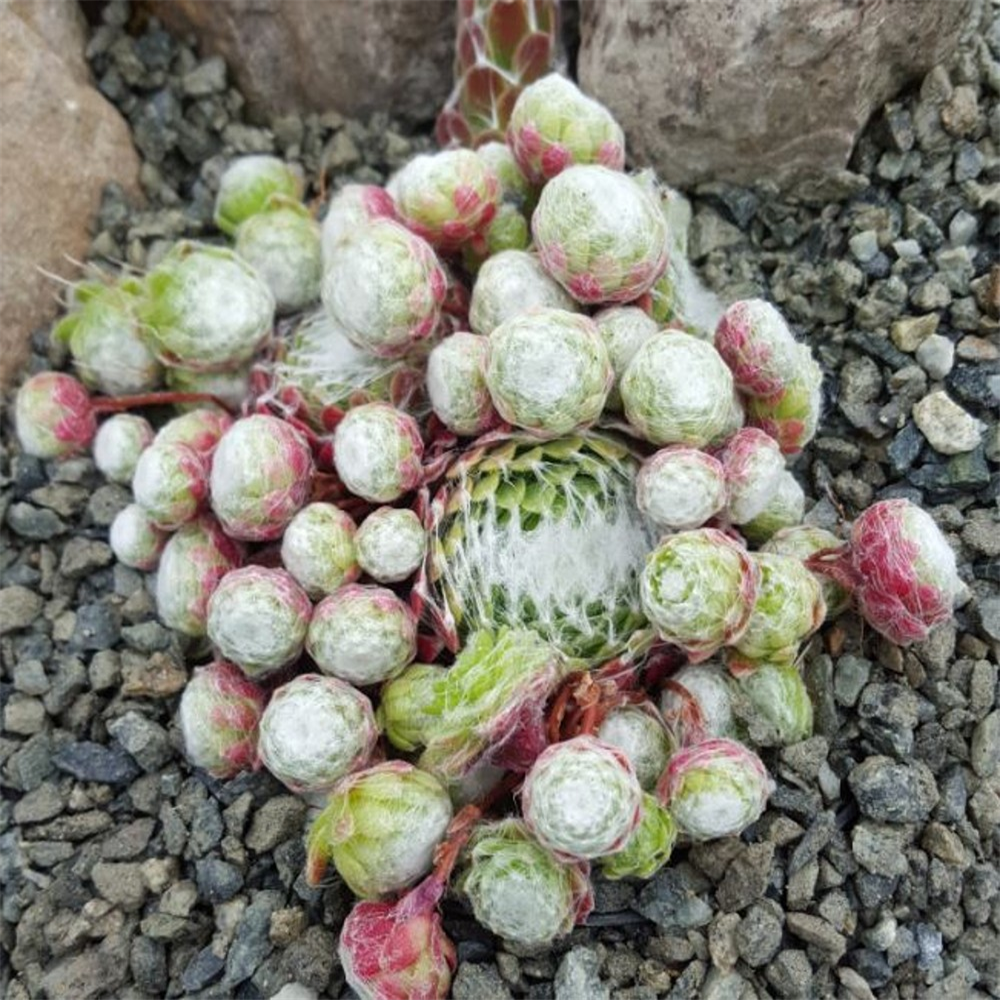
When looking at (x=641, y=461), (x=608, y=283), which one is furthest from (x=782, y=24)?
(x=641, y=461)

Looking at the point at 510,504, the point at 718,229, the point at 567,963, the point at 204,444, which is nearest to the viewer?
the point at 567,963

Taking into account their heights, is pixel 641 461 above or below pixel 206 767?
above

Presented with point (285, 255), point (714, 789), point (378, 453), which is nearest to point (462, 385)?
point (378, 453)

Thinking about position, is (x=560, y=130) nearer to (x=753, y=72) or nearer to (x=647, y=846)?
(x=753, y=72)

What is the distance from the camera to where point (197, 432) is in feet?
5.95

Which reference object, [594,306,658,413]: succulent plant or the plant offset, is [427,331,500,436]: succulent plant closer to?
the plant offset

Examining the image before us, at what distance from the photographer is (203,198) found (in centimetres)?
227

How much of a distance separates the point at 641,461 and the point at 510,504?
20cm

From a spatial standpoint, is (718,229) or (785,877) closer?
(785,877)

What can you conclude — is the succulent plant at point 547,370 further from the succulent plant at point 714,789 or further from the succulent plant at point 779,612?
the succulent plant at point 714,789

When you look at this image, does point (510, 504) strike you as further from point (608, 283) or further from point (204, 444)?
point (204, 444)

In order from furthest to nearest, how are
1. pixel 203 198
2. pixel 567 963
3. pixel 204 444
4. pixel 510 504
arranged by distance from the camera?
pixel 203 198, pixel 204 444, pixel 510 504, pixel 567 963

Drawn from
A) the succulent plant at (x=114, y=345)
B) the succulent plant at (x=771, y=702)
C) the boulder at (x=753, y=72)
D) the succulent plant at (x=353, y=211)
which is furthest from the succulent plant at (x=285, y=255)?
the succulent plant at (x=771, y=702)

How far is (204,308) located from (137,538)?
364mm
